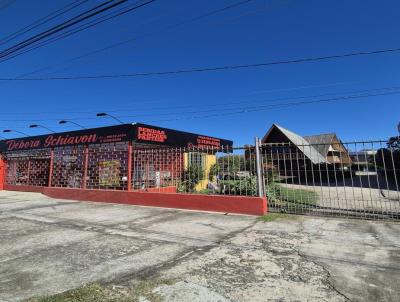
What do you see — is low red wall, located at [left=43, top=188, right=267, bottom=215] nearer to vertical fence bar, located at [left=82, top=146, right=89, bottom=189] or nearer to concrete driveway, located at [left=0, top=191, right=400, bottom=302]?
vertical fence bar, located at [left=82, top=146, right=89, bottom=189]

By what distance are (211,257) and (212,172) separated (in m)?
7.16

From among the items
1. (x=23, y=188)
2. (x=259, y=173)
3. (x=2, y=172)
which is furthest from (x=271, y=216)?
(x=2, y=172)

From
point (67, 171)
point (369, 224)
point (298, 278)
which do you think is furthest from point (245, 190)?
point (67, 171)

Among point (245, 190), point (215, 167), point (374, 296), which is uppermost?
point (215, 167)

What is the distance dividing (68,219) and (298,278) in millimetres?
7162

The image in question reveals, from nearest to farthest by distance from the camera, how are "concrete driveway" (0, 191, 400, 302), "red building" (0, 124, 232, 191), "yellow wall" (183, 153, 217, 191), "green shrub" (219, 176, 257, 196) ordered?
"concrete driveway" (0, 191, 400, 302) < "green shrub" (219, 176, 257, 196) < "yellow wall" (183, 153, 217, 191) < "red building" (0, 124, 232, 191)

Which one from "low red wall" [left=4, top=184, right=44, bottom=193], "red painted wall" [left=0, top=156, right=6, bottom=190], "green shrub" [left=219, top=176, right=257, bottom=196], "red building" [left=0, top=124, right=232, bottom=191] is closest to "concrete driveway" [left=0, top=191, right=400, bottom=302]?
"green shrub" [left=219, top=176, right=257, bottom=196]

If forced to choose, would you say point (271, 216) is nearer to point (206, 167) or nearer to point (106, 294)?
point (206, 167)

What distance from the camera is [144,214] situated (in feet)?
32.3

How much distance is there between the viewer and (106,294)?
12.5ft

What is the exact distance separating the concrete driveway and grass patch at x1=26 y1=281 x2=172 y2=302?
5.4 inches

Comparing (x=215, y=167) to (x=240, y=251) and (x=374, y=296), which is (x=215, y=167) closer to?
(x=240, y=251)

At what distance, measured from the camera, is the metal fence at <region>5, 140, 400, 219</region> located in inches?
374

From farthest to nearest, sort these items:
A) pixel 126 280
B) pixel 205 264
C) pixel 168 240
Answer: pixel 168 240
pixel 205 264
pixel 126 280
